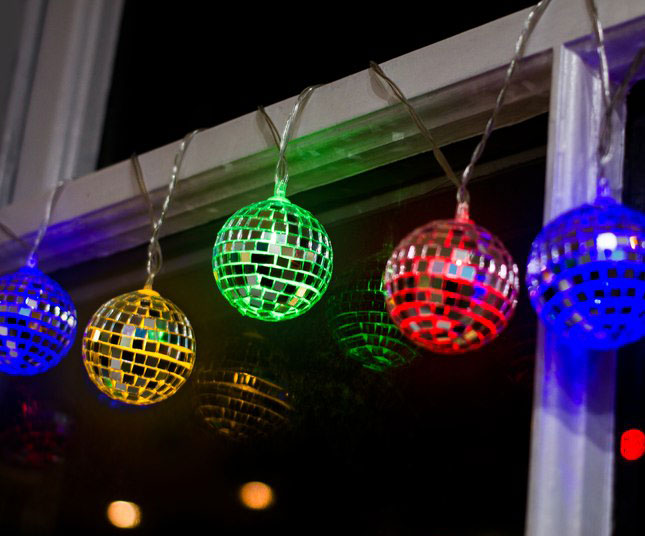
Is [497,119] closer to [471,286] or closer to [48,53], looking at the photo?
[471,286]

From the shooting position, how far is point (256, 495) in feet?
2.87

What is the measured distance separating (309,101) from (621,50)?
30 centimetres

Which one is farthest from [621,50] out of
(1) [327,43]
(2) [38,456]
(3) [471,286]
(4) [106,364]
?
(2) [38,456]

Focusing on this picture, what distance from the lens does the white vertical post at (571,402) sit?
0.66m

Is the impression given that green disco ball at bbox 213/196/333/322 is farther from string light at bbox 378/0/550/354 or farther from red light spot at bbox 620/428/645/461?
red light spot at bbox 620/428/645/461

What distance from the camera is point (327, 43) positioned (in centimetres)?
101

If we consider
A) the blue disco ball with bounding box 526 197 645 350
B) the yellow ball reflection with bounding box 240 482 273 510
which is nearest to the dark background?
the yellow ball reflection with bounding box 240 482 273 510

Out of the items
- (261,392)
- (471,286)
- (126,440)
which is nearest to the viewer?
(471,286)

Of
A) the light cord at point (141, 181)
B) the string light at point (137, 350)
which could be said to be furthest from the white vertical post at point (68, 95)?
the string light at point (137, 350)

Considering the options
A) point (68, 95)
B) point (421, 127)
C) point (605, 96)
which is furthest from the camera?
point (68, 95)

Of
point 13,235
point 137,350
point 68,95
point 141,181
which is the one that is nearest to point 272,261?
point 137,350

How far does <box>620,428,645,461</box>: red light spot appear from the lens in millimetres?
657

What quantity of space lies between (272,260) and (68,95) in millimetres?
652

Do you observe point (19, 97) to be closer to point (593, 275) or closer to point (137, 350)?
point (137, 350)
